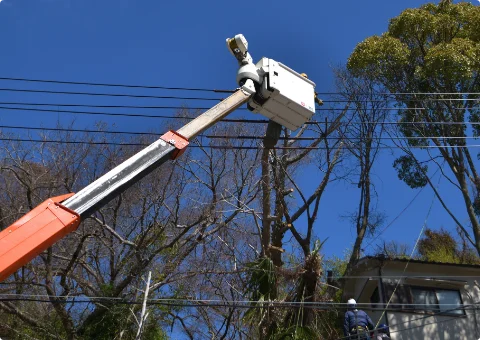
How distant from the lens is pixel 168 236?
15586mm

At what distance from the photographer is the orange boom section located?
5.86 metres

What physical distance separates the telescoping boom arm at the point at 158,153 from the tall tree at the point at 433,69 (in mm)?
9605

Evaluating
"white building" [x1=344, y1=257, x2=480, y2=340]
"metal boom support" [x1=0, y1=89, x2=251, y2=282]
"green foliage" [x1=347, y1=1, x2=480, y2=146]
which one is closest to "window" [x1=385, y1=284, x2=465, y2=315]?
"white building" [x1=344, y1=257, x2=480, y2=340]

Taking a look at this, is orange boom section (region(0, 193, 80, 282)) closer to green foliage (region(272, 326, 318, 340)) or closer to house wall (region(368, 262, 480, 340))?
green foliage (region(272, 326, 318, 340))

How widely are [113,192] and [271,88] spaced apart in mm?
2577

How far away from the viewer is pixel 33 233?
20.0 feet

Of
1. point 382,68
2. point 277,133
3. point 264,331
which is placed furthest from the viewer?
point 382,68

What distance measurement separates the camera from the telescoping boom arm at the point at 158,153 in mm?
6008

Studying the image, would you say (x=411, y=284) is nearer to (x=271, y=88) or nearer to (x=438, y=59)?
(x=438, y=59)

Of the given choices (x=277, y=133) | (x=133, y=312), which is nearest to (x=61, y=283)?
(x=133, y=312)

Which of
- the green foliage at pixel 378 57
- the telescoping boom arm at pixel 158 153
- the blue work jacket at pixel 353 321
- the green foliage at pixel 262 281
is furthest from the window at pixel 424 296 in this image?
the telescoping boom arm at pixel 158 153

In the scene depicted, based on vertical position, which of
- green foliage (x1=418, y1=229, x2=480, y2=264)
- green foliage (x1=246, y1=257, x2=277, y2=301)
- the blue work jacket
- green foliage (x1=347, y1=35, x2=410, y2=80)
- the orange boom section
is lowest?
the orange boom section

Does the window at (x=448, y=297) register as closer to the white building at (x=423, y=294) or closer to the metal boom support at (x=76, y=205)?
the white building at (x=423, y=294)

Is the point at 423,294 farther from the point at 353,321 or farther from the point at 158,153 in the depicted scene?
the point at 158,153
